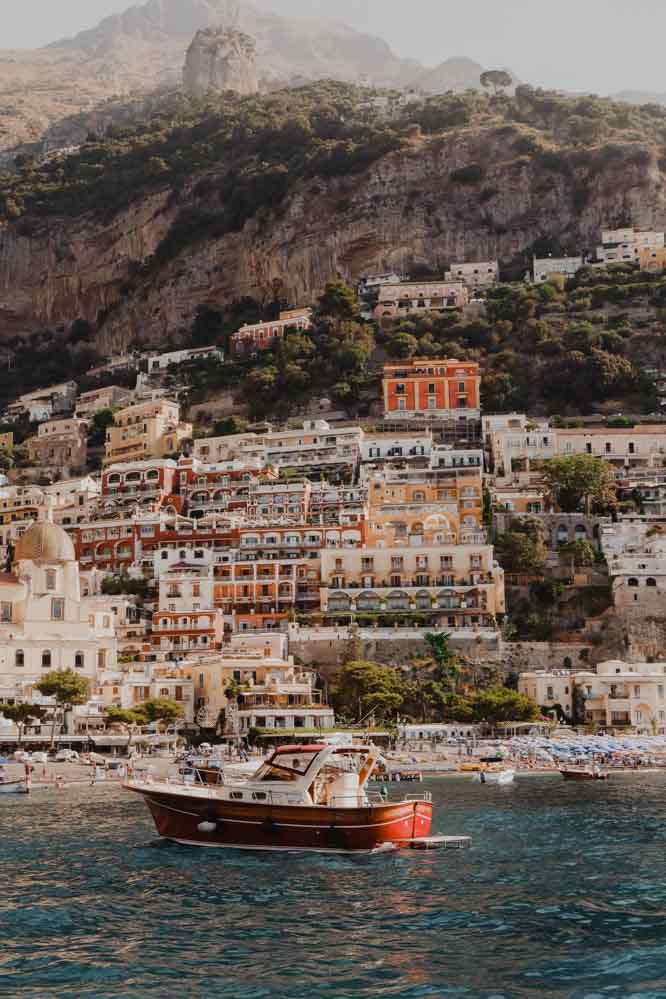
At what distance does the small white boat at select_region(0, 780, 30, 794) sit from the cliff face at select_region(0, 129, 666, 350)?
326 feet

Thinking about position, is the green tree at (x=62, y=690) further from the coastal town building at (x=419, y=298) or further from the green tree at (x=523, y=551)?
the coastal town building at (x=419, y=298)

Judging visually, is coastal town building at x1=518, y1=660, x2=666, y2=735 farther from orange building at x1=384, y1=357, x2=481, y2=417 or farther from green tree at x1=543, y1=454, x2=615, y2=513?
orange building at x1=384, y1=357, x2=481, y2=417

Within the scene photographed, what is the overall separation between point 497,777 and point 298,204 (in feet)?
364

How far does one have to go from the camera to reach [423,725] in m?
76.4

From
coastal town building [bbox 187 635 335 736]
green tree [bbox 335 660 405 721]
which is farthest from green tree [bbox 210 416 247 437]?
green tree [bbox 335 660 405 721]

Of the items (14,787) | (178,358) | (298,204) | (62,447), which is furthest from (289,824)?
(298,204)

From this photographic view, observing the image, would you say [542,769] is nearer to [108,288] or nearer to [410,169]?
[410,169]

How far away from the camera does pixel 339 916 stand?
A: 28.6m

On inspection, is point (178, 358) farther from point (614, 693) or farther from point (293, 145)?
point (614, 693)

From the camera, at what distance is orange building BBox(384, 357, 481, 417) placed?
4724 inches

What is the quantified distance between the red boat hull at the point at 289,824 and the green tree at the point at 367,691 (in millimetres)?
37469

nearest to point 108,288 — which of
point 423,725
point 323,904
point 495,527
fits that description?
point 495,527

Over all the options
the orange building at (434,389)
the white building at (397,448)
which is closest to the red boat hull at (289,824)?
the white building at (397,448)

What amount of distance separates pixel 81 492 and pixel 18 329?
225 ft
